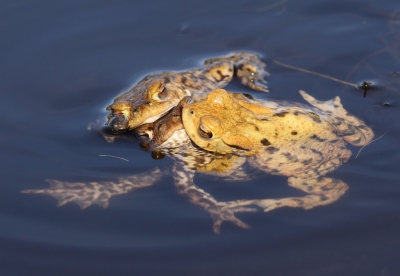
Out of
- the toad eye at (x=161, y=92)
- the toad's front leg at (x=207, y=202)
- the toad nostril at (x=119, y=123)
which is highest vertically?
the toad eye at (x=161, y=92)

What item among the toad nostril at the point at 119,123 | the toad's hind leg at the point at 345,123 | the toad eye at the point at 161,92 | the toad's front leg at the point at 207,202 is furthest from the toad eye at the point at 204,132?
the toad's hind leg at the point at 345,123

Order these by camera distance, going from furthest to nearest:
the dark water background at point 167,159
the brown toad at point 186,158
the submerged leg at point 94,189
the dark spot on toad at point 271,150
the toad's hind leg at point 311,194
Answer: the dark spot on toad at point 271,150 < the brown toad at point 186,158 < the submerged leg at point 94,189 < the toad's hind leg at point 311,194 < the dark water background at point 167,159

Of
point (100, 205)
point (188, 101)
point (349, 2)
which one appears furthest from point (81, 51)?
point (349, 2)

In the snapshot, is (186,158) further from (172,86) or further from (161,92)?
(172,86)

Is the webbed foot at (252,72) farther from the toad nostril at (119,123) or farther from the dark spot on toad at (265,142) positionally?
the toad nostril at (119,123)

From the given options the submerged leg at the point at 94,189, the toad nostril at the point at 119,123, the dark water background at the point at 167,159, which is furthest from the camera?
the toad nostril at the point at 119,123

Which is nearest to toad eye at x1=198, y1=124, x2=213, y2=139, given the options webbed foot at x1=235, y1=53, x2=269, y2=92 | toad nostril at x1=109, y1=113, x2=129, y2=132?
toad nostril at x1=109, y1=113, x2=129, y2=132

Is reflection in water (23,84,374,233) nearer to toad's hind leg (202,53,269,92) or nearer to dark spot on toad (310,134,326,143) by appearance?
dark spot on toad (310,134,326,143)
